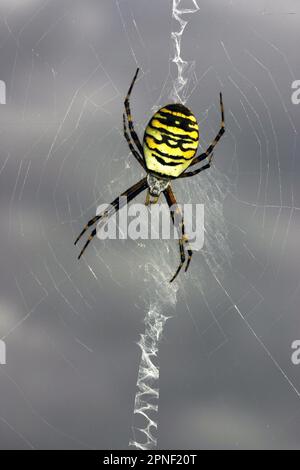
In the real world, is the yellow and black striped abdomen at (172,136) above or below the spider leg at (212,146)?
below

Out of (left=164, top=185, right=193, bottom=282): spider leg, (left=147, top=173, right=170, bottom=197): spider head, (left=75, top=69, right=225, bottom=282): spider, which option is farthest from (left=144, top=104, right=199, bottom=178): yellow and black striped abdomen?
(left=164, top=185, right=193, bottom=282): spider leg

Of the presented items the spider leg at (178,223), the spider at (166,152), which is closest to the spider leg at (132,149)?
the spider at (166,152)

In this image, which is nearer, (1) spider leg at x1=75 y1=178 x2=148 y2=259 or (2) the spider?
(2) the spider

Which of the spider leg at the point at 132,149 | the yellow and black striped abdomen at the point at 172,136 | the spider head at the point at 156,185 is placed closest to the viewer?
the yellow and black striped abdomen at the point at 172,136

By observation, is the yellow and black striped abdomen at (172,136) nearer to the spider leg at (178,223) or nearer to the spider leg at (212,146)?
the spider leg at (212,146)

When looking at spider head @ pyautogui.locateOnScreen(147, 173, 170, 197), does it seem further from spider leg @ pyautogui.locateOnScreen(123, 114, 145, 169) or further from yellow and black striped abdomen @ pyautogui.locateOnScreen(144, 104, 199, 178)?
yellow and black striped abdomen @ pyautogui.locateOnScreen(144, 104, 199, 178)

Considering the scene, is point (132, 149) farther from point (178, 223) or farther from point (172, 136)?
point (178, 223)

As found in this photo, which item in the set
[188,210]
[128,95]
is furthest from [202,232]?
[128,95]
